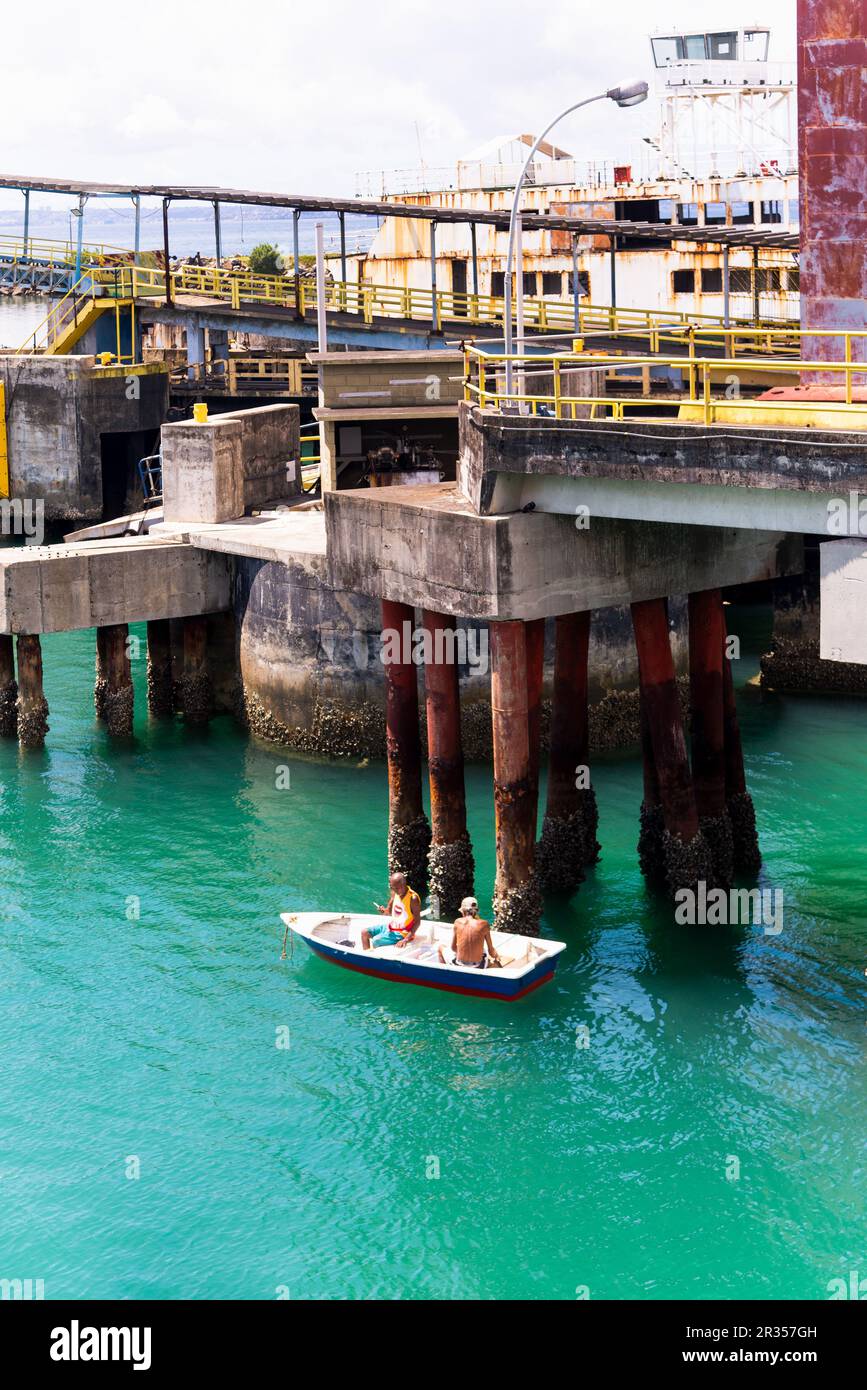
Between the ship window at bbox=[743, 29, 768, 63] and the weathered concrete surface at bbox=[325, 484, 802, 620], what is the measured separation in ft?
165

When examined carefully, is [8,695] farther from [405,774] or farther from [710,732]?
[710,732]

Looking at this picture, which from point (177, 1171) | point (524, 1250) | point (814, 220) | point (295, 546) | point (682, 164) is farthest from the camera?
point (682, 164)

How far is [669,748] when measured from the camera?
28.9 m

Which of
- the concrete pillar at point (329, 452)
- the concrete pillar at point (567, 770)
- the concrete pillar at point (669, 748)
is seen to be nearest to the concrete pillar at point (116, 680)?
the concrete pillar at point (329, 452)

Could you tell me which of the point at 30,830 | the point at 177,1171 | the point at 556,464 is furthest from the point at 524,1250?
the point at 30,830

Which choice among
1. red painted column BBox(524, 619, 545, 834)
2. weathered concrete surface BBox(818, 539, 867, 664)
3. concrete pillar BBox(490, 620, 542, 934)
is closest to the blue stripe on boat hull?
concrete pillar BBox(490, 620, 542, 934)

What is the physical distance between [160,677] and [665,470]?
68.6 ft

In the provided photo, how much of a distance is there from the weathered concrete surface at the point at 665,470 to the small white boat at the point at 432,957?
627cm

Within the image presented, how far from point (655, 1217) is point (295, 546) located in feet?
69.6

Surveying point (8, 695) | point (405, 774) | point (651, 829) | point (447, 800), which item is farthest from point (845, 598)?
point (8, 695)

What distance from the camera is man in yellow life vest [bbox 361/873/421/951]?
26812 mm

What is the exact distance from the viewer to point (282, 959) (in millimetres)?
28172

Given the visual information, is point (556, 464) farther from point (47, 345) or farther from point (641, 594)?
point (47, 345)

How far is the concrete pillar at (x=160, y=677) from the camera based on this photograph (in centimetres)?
4253
